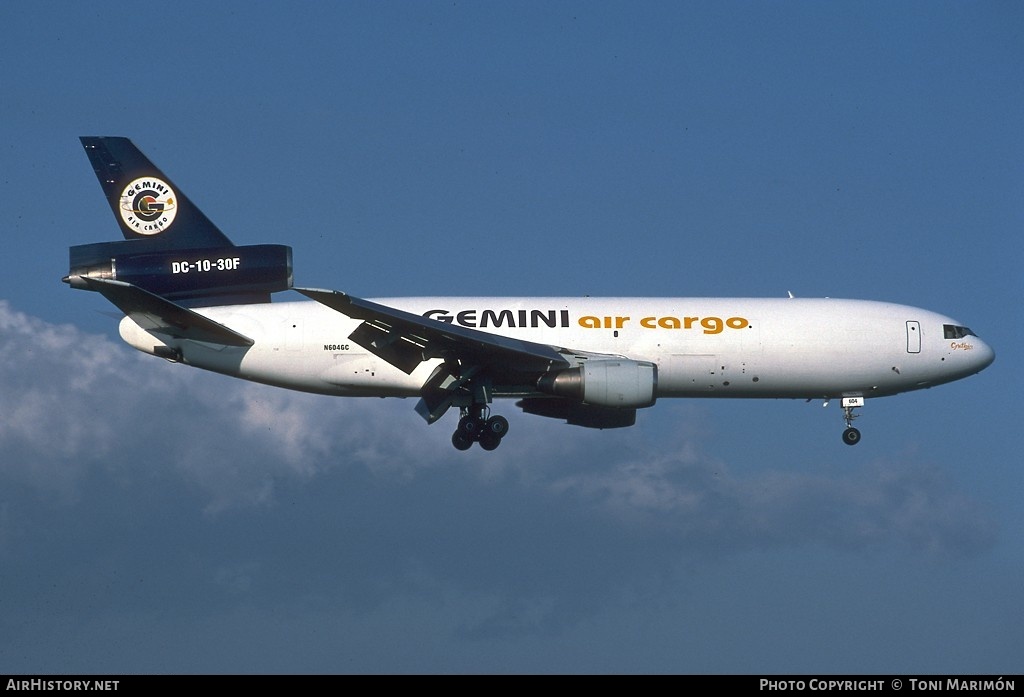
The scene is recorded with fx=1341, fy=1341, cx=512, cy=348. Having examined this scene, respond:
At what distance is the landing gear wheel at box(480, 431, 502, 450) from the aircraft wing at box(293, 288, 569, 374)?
1934 millimetres

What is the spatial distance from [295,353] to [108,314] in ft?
16.3

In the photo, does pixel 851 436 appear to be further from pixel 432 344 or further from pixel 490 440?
pixel 432 344

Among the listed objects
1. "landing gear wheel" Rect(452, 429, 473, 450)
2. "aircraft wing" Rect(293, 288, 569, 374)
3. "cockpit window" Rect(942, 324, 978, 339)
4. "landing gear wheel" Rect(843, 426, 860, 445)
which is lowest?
"landing gear wheel" Rect(452, 429, 473, 450)

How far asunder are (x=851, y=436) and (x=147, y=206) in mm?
21317

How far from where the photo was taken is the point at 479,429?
36.4m

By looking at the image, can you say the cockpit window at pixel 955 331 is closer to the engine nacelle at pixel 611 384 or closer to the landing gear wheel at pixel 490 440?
the engine nacelle at pixel 611 384

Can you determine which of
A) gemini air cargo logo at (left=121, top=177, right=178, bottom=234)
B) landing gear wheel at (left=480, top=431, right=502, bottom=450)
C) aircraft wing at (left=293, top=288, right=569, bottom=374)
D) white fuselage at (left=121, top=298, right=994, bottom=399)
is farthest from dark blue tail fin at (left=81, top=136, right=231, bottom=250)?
landing gear wheel at (left=480, top=431, right=502, bottom=450)

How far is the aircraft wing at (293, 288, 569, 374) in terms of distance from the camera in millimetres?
33375

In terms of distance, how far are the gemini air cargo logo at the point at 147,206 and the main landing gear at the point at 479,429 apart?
33.8 feet

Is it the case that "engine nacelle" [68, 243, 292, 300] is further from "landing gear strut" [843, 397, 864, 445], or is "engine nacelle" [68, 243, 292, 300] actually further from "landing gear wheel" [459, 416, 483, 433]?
"landing gear strut" [843, 397, 864, 445]

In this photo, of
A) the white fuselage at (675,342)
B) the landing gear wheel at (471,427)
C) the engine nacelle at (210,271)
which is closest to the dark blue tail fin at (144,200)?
the engine nacelle at (210,271)

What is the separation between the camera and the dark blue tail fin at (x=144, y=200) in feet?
125
